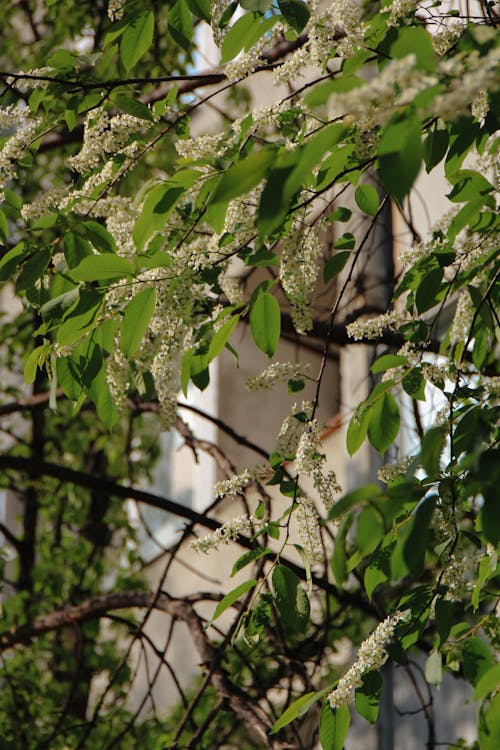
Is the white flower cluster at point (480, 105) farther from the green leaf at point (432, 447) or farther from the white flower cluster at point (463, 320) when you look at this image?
the green leaf at point (432, 447)

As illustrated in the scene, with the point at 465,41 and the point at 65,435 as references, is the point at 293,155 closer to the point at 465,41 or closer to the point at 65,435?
the point at 465,41

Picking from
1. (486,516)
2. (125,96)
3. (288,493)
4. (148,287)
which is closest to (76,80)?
(125,96)

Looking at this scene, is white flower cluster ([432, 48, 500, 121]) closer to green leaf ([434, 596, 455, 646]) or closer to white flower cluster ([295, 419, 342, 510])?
white flower cluster ([295, 419, 342, 510])

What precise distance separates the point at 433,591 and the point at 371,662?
13cm

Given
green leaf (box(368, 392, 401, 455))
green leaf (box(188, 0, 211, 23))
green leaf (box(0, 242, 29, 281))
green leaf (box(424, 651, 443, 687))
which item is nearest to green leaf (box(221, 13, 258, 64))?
green leaf (box(188, 0, 211, 23))

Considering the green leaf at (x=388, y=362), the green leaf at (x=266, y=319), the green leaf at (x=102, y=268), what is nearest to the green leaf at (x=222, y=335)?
the green leaf at (x=266, y=319)

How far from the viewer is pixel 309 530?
4.32 ft

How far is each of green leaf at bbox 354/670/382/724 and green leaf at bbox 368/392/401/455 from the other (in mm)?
288

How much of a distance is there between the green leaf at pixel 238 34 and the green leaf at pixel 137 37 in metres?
0.12

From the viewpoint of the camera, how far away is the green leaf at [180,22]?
141 centimetres

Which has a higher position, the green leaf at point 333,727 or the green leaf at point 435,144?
the green leaf at point 435,144

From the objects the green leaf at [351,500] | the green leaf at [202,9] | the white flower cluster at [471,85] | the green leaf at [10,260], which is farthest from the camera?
the green leaf at [10,260]

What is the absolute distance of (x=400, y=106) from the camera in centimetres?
85

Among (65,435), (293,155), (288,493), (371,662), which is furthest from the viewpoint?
(65,435)
